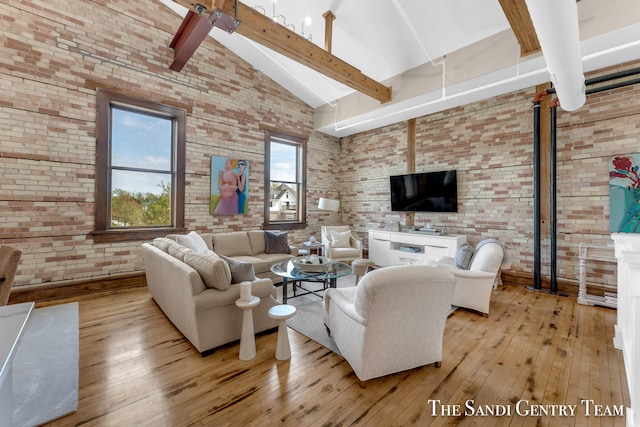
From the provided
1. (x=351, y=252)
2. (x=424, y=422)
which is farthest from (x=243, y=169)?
(x=424, y=422)

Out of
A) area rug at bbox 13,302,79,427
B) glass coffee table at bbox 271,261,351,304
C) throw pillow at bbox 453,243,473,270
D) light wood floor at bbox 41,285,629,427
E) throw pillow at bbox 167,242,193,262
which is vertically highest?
throw pillow at bbox 167,242,193,262

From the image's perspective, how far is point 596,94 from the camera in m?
3.79

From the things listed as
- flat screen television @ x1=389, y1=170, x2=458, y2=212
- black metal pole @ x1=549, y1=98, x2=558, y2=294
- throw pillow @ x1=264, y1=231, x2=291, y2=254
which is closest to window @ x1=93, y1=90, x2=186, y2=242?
throw pillow @ x1=264, y1=231, x2=291, y2=254

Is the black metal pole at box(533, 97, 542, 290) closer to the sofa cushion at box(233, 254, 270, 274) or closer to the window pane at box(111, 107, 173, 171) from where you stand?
the sofa cushion at box(233, 254, 270, 274)

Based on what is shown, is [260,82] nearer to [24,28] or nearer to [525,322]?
[24,28]

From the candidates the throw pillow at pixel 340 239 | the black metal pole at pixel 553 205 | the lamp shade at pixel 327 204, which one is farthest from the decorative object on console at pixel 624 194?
the lamp shade at pixel 327 204

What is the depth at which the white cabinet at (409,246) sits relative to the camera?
477 cm

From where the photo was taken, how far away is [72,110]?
375 cm

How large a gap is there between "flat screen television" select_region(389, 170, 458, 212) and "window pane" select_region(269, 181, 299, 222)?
232cm

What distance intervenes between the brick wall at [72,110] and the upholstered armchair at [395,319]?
3.96 metres

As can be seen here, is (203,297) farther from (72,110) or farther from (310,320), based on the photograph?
(72,110)

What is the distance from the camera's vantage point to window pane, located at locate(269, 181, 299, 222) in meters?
6.16

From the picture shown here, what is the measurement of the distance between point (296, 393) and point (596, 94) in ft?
17.7

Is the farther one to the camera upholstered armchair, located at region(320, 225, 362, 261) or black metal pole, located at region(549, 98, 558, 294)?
upholstered armchair, located at region(320, 225, 362, 261)
